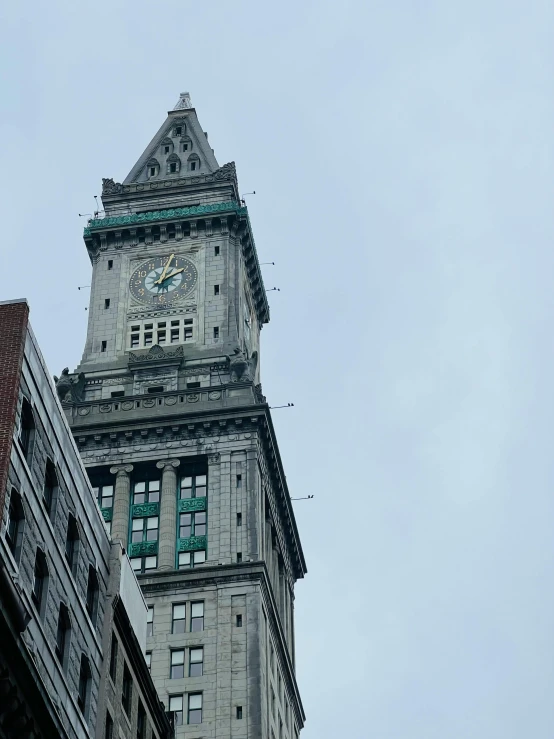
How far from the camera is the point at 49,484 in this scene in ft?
195

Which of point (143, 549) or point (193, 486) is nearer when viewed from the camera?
→ point (143, 549)

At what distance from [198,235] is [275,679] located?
45.6 m

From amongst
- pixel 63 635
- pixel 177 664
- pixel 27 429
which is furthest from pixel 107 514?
pixel 27 429

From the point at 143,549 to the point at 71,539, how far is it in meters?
50.5

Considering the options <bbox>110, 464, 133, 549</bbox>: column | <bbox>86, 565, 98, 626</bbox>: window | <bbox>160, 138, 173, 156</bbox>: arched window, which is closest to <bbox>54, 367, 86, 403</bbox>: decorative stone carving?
<bbox>110, 464, 133, 549</bbox>: column

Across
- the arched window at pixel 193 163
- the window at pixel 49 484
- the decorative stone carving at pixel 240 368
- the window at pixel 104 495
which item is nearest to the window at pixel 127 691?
the window at pixel 49 484

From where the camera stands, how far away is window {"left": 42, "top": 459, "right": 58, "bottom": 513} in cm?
5875

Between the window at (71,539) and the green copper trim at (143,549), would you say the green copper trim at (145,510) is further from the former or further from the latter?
the window at (71,539)

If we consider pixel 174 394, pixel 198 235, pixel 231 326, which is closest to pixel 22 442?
pixel 174 394

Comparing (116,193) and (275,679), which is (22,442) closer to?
(275,679)

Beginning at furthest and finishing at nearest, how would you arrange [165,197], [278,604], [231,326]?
1. [165,197]
2. [231,326]
3. [278,604]

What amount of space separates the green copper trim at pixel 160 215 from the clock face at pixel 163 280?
13.7 ft

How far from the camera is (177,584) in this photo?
355 feet

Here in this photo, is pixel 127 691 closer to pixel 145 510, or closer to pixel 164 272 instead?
pixel 145 510
